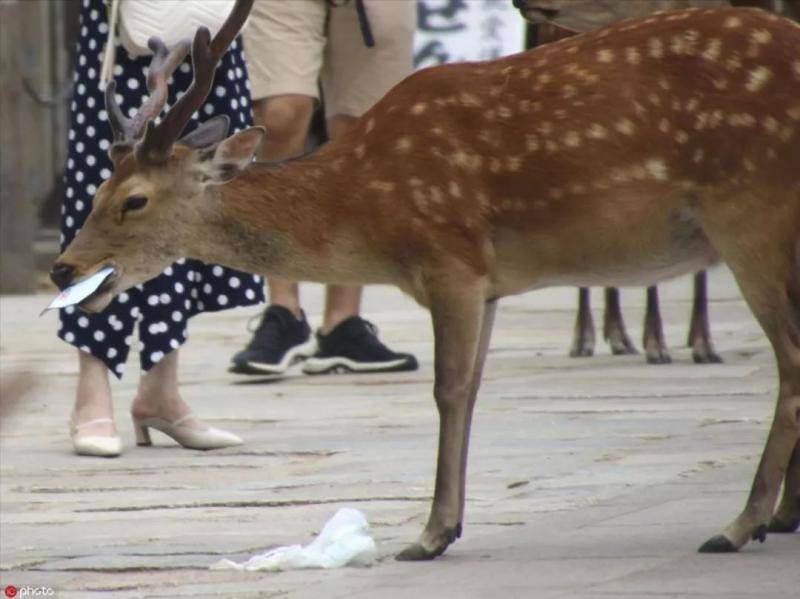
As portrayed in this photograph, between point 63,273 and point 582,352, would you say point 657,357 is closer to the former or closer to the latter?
point 582,352

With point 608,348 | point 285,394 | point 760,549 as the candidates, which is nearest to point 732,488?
point 760,549

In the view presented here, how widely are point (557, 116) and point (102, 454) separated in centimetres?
252

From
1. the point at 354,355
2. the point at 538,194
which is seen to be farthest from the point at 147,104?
the point at 354,355

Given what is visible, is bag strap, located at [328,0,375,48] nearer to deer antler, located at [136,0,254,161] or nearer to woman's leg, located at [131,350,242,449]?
woman's leg, located at [131,350,242,449]

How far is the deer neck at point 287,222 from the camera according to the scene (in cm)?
507

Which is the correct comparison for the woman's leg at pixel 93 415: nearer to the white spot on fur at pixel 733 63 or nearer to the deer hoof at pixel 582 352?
the white spot on fur at pixel 733 63

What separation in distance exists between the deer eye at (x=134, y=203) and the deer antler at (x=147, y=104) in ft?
0.46

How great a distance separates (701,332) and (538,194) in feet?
13.6

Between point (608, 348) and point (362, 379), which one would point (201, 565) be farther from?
point (608, 348)

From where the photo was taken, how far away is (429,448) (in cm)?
682

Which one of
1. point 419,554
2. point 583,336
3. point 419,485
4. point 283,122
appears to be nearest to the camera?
point 419,554

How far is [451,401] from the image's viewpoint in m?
5.00

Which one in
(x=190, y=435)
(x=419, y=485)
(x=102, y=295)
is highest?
(x=102, y=295)

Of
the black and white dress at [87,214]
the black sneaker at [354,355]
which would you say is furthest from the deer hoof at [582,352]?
the black and white dress at [87,214]
